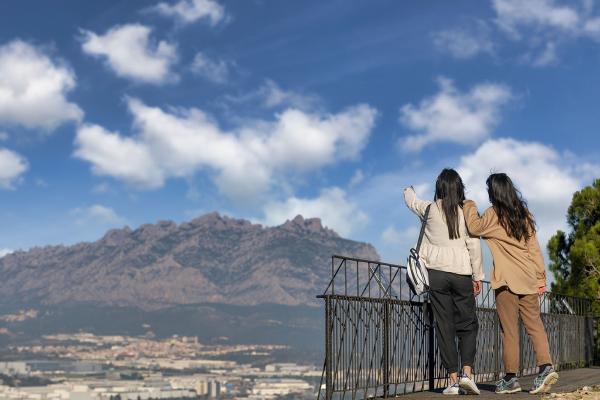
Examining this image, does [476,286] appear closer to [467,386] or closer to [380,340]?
[467,386]

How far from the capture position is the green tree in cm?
1595

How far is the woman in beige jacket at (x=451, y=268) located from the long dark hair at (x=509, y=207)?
304mm

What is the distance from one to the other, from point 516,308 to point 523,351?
4.47 m

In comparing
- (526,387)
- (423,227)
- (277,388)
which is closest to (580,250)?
(526,387)

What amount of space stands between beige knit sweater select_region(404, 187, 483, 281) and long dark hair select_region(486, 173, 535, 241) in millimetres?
319

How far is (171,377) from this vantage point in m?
186

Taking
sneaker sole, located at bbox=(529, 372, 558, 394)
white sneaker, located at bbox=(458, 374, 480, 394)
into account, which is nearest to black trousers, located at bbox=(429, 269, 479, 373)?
white sneaker, located at bbox=(458, 374, 480, 394)

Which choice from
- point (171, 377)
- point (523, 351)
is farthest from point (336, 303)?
point (171, 377)

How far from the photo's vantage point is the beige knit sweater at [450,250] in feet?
19.9

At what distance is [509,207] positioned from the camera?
622 centimetres

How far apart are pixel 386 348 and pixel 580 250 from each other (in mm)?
10767

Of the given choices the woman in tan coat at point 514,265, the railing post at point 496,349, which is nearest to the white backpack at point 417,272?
the woman in tan coat at point 514,265

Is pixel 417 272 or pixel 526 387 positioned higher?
pixel 417 272

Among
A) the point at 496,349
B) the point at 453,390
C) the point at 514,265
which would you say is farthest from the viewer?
the point at 496,349
